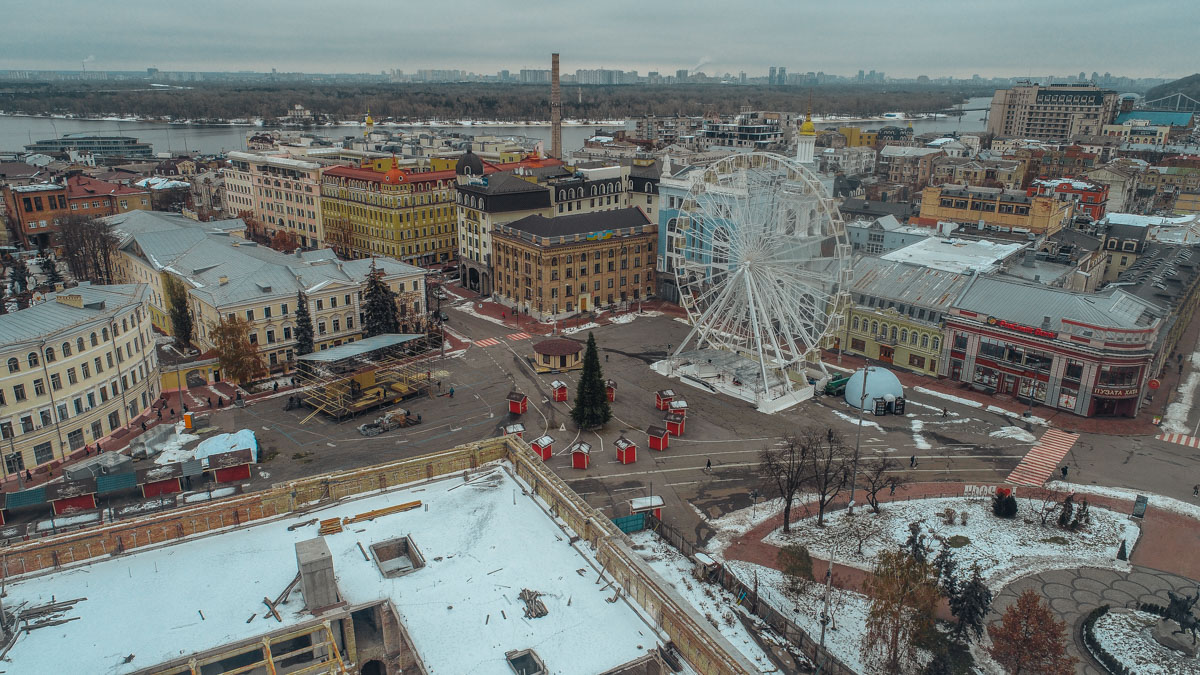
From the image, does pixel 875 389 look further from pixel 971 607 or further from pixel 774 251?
pixel 971 607

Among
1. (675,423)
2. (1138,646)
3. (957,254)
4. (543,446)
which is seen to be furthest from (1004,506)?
(957,254)

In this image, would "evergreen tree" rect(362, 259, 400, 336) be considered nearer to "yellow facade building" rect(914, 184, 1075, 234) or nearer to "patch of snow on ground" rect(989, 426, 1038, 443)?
"patch of snow on ground" rect(989, 426, 1038, 443)

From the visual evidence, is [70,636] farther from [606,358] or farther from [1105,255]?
[1105,255]

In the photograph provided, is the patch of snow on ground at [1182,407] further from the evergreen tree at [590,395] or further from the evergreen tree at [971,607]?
the evergreen tree at [590,395]

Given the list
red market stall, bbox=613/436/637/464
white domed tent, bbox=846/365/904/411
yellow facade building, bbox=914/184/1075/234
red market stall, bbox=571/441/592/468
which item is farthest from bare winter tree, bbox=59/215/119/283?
yellow facade building, bbox=914/184/1075/234

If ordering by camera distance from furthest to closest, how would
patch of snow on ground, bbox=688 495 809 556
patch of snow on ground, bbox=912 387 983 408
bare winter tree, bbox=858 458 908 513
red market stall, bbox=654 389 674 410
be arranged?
patch of snow on ground, bbox=912 387 983 408
red market stall, bbox=654 389 674 410
bare winter tree, bbox=858 458 908 513
patch of snow on ground, bbox=688 495 809 556

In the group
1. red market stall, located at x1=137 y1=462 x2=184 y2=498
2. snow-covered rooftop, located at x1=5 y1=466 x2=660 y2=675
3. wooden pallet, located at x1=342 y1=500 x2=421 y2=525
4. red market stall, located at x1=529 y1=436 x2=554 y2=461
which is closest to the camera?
snow-covered rooftop, located at x1=5 y1=466 x2=660 y2=675

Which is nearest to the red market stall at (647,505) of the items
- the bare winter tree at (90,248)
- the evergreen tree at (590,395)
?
the evergreen tree at (590,395)
